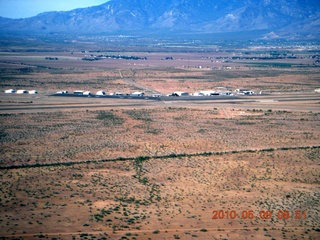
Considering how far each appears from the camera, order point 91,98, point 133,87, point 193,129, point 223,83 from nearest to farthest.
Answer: point 193,129
point 91,98
point 133,87
point 223,83

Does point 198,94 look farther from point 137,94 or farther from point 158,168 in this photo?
point 158,168

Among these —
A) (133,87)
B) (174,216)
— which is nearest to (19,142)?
(174,216)

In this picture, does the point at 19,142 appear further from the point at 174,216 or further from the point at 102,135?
the point at 174,216
